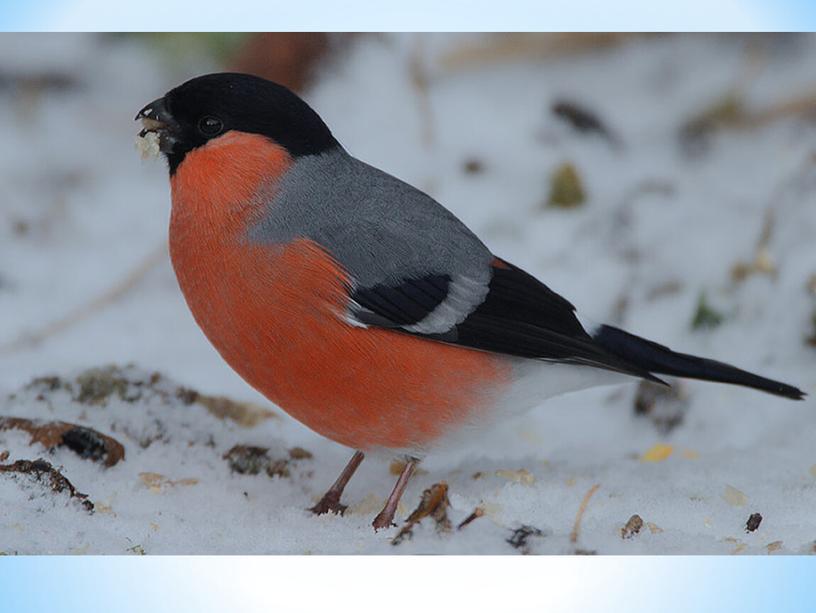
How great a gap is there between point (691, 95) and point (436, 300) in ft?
6.29

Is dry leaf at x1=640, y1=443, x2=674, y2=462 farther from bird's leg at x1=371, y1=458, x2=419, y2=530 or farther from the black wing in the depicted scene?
bird's leg at x1=371, y1=458, x2=419, y2=530

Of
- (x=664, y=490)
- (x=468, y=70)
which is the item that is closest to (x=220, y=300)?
(x=664, y=490)

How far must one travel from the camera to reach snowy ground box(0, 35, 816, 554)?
7.54 ft

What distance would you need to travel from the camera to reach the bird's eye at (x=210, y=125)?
221 centimetres

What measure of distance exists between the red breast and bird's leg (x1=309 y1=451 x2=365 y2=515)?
16 centimetres

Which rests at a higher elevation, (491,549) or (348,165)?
(348,165)

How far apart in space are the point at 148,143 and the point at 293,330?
455 millimetres

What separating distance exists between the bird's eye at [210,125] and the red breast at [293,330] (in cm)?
2

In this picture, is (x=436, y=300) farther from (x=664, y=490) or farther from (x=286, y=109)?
(x=664, y=490)

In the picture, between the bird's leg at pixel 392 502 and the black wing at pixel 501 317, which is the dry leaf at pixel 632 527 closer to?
the black wing at pixel 501 317

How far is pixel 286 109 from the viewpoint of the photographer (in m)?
2.22

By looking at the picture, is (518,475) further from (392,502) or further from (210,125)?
(210,125)

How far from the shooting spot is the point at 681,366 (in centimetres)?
245

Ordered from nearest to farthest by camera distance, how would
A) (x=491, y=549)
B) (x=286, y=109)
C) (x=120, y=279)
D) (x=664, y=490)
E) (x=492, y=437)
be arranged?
(x=491, y=549), (x=286, y=109), (x=664, y=490), (x=492, y=437), (x=120, y=279)
